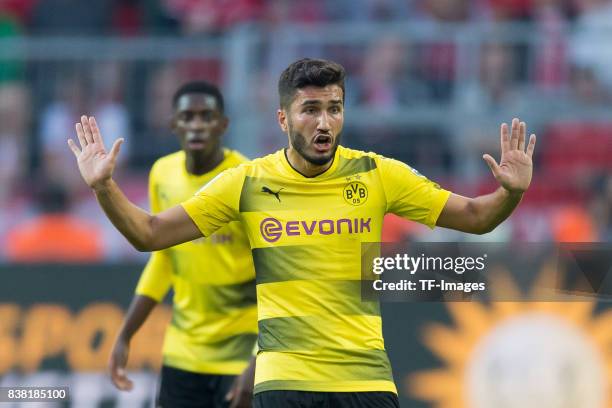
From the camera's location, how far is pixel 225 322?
780cm

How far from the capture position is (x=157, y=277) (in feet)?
26.3

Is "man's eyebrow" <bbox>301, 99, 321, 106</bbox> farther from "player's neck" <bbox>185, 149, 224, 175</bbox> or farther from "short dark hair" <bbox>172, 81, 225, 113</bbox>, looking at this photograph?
"short dark hair" <bbox>172, 81, 225, 113</bbox>

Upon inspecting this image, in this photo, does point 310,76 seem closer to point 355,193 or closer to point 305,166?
point 305,166

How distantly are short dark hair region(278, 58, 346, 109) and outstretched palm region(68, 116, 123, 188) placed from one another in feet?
2.70

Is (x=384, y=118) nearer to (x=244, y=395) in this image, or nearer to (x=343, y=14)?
(x=343, y=14)

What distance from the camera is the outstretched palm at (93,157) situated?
5.77 m

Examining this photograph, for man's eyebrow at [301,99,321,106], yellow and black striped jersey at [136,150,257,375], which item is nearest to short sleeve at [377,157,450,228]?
man's eyebrow at [301,99,321,106]

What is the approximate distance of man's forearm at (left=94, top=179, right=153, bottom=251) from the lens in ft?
19.0

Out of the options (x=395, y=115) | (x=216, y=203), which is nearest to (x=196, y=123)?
(x=216, y=203)

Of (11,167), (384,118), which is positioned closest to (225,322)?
(384,118)

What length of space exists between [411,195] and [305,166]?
1.68 feet

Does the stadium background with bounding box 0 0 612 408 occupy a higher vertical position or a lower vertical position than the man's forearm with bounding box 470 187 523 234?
higher

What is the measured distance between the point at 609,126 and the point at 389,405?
6.37m

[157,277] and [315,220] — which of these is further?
[157,277]
